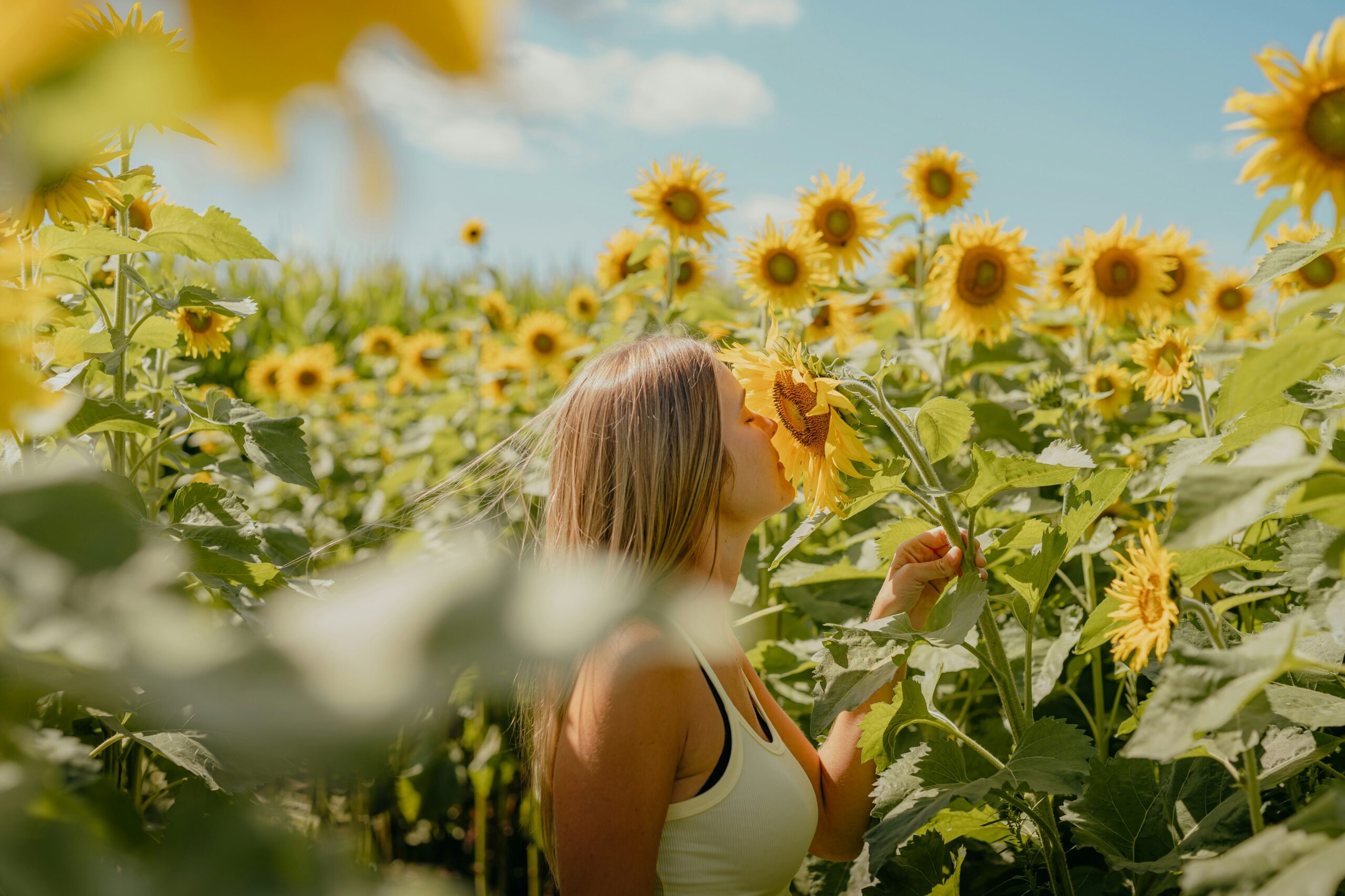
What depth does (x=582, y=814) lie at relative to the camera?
122 centimetres

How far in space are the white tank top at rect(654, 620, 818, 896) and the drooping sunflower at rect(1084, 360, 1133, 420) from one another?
4.22 ft

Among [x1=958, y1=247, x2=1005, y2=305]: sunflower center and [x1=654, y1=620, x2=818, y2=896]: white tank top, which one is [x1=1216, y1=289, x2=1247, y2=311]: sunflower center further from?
[x1=654, y1=620, x2=818, y2=896]: white tank top

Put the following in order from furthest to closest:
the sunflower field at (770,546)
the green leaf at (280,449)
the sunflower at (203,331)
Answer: the sunflower at (203,331), the green leaf at (280,449), the sunflower field at (770,546)

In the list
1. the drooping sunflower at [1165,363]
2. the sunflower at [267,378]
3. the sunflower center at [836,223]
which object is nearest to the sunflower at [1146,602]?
the drooping sunflower at [1165,363]

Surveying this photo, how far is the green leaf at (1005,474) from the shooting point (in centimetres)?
110

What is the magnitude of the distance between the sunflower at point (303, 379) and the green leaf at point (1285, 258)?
4.07 m

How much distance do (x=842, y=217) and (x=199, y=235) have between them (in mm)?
1763

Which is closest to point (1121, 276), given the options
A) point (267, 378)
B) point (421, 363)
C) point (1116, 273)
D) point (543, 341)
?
point (1116, 273)

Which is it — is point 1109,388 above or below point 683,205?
below

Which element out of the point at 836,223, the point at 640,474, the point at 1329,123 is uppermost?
the point at 836,223

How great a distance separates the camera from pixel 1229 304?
2988 millimetres

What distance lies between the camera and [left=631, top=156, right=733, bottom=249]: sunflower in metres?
2.68

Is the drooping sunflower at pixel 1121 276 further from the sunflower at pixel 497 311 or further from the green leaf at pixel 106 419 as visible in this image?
the sunflower at pixel 497 311

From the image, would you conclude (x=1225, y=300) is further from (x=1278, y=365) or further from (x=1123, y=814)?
(x=1278, y=365)
